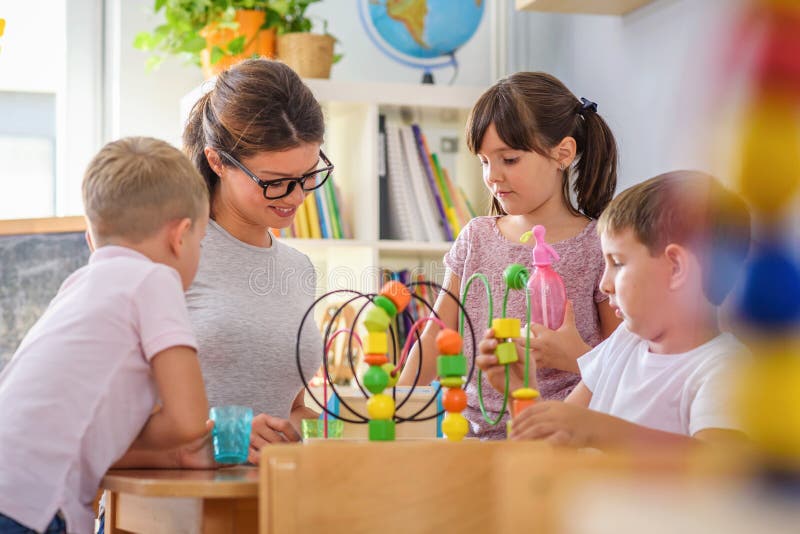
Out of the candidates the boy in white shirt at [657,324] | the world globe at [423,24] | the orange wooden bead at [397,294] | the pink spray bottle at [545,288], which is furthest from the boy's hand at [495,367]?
the world globe at [423,24]

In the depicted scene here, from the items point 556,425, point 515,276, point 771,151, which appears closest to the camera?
point 771,151

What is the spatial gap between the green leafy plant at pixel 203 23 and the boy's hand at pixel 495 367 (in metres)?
1.80

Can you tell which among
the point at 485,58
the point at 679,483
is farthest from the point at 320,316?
the point at 679,483

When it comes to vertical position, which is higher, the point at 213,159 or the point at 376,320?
the point at 213,159

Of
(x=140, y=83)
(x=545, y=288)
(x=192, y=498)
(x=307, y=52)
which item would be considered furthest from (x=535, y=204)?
(x=140, y=83)

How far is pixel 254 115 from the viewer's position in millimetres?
1652

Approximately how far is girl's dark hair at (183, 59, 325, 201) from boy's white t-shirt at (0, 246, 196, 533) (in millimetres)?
488

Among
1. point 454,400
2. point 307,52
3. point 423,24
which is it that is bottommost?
point 454,400

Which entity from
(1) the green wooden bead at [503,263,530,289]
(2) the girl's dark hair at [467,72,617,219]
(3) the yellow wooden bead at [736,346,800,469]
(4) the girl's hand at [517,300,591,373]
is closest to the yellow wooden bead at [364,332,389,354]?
(1) the green wooden bead at [503,263,530,289]

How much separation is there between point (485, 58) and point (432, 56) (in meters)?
0.34

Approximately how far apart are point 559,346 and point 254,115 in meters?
0.63

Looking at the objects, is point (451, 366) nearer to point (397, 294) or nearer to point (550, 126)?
point (397, 294)

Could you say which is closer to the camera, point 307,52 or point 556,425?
point 556,425

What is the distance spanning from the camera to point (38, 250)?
237cm
